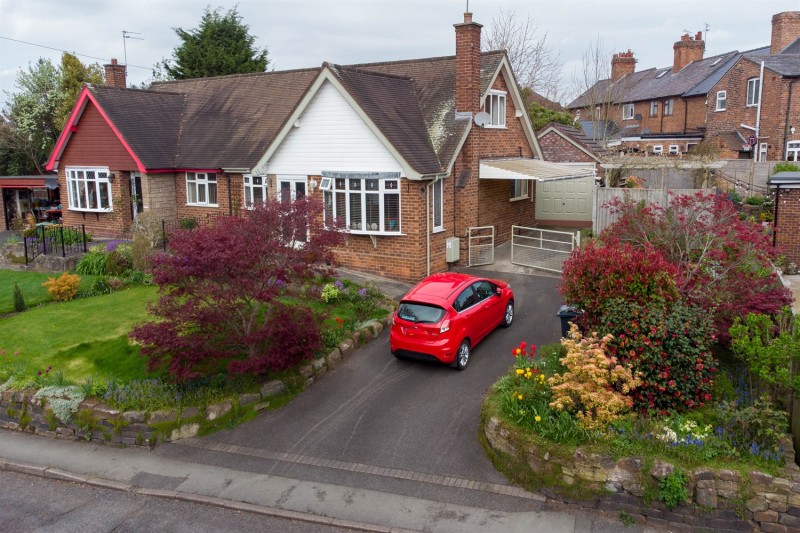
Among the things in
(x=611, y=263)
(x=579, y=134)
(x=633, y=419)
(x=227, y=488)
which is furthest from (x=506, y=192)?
(x=227, y=488)

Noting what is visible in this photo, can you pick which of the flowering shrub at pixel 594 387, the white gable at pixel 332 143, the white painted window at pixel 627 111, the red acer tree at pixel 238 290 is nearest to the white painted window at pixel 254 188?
the white gable at pixel 332 143

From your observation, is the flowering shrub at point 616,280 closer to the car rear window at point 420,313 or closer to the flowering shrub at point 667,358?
the flowering shrub at point 667,358

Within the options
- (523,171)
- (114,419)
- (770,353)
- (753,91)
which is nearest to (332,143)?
(523,171)

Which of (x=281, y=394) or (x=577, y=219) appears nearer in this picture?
(x=281, y=394)

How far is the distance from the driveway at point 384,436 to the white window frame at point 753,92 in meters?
34.6

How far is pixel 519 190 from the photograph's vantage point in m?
25.5

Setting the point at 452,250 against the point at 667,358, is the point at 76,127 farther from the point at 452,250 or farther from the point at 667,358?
the point at 667,358

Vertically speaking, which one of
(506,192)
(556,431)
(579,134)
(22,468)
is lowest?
(22,468)

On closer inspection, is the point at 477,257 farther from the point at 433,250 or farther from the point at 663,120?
the point at 663,120

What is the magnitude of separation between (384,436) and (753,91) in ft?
131

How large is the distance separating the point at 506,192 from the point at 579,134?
7.56 metres

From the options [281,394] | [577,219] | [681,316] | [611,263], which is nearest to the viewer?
[681,316]

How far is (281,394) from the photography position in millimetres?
12438

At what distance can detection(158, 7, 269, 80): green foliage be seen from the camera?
41062 millimetres
